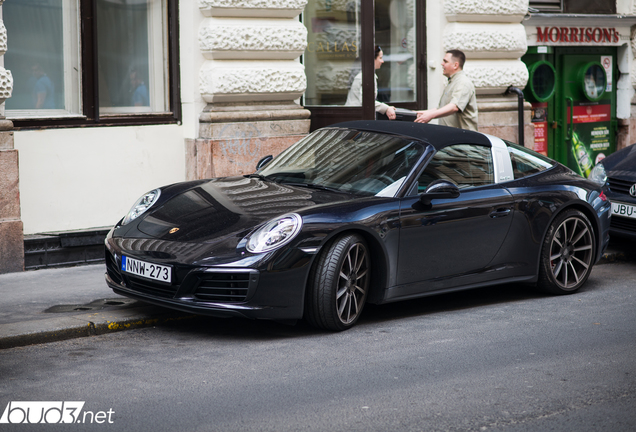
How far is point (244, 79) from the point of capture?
9.73m

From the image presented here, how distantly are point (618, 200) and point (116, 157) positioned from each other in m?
5.04

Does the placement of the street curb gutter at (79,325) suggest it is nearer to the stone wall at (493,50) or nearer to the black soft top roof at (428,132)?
the black soft top roof at (428,132)

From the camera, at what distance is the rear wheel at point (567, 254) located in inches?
289

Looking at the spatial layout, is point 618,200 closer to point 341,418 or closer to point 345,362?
point 345,362

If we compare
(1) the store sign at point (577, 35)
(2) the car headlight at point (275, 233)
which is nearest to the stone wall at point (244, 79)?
(2) the car headlight at point (275, 233)

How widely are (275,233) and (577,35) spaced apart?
8.99m

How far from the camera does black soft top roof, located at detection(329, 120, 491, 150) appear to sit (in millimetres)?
6859

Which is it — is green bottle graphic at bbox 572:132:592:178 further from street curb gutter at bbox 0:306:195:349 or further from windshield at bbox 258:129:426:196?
street curb gutter at bbox 0:306:195:349

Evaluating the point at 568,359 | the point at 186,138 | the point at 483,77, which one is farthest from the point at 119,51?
the point at 568,359

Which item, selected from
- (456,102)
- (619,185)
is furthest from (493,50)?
(619,185)

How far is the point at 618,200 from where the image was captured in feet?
29.5

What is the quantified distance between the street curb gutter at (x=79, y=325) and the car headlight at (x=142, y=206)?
66cm

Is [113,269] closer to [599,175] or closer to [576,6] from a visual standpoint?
[599,175]

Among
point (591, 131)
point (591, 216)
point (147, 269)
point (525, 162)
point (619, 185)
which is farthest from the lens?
point (591, 131)
